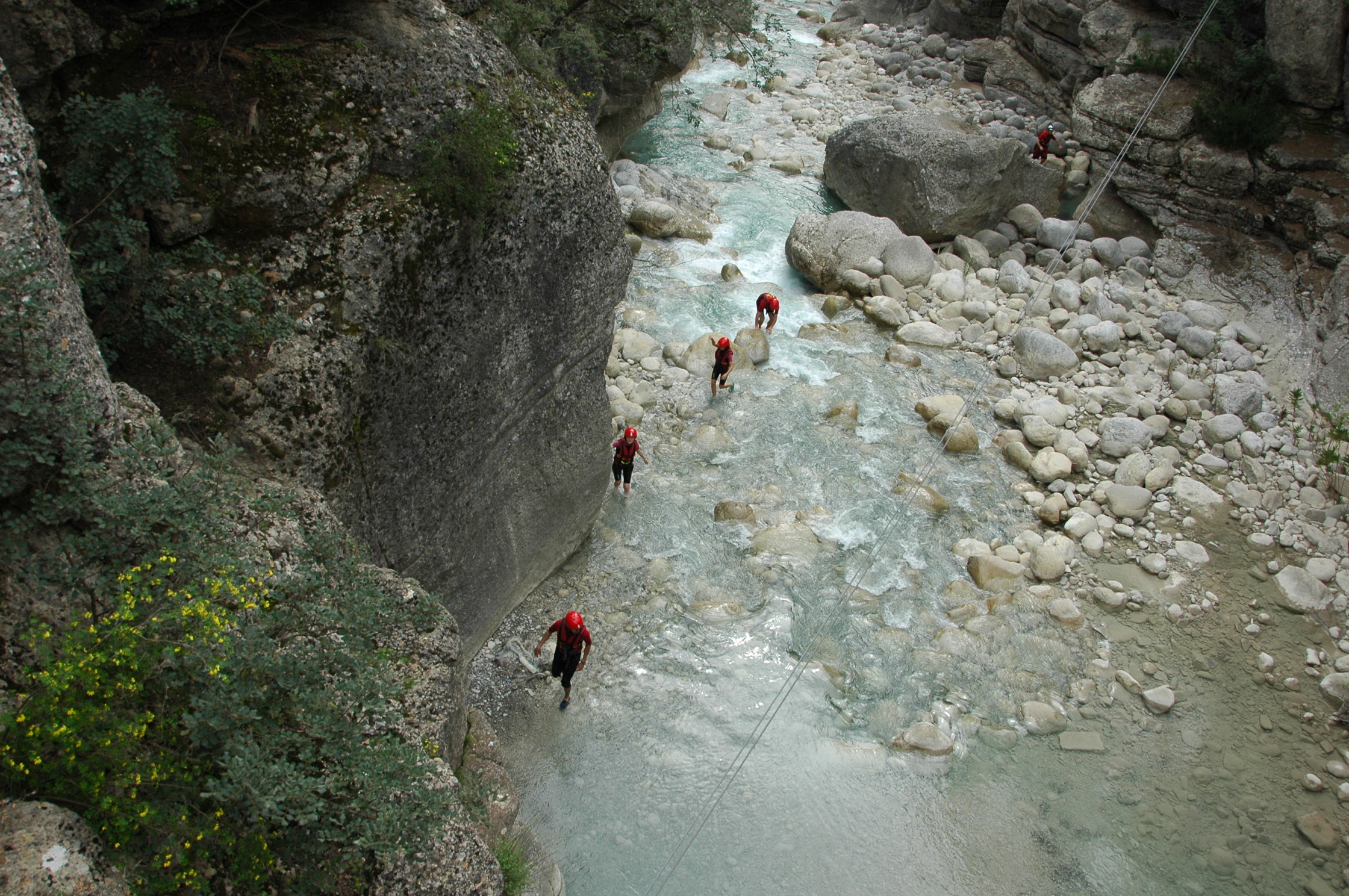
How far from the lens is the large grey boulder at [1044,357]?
14070 millimetres

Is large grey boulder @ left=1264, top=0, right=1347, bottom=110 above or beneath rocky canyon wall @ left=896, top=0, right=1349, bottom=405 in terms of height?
above

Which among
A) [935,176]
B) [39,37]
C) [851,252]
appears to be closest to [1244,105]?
[935,176]

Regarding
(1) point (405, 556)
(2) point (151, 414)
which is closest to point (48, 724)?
(2) point (151, 414)

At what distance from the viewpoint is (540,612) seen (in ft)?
31.2

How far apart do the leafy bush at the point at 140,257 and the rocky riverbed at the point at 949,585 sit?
14.6ft

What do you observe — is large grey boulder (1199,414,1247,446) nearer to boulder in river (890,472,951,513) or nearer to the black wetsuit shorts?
boulder in river (890,472,951,513)

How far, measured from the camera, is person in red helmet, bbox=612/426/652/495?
10.6 metres

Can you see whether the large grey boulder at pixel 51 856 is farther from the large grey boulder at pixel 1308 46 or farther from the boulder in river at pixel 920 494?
the large grey boulder at pixel 1308 46

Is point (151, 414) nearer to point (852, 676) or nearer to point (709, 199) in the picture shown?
point (852, 676)

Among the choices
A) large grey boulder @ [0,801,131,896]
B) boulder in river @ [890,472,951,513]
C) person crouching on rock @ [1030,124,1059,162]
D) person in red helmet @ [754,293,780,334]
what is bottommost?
boulder in river @ [890,472,951,513]

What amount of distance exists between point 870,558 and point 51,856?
351 inches

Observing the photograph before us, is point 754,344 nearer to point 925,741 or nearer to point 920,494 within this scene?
point 920,494

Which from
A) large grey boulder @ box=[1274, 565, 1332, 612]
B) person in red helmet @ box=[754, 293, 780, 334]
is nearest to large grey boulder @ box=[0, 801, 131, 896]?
person in red helmet @ box=[754, 293, 780, 334]

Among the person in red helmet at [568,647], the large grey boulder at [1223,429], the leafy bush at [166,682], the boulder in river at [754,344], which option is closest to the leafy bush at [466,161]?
the leafy bush at [166,682]
